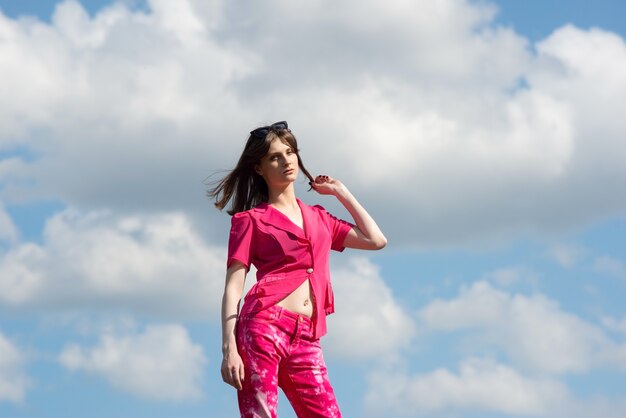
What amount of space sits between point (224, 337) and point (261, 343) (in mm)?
254

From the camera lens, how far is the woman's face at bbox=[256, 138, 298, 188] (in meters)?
7.07

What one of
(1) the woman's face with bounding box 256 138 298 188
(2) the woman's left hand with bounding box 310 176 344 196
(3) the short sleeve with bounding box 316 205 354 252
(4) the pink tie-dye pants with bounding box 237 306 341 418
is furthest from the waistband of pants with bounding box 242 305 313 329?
(2) the woman's left hand with bounding box 310 176 344 196

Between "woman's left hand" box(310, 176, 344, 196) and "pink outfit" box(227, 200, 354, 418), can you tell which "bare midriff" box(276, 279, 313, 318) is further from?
"woman's left hand" box(310, 176, 344, 196)

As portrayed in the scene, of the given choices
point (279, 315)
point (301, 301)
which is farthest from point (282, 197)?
point (279, 315)

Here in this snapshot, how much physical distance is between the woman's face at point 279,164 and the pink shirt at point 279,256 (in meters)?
0.21

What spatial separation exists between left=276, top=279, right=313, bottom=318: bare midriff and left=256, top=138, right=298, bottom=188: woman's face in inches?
28.2

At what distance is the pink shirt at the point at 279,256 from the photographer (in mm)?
6805

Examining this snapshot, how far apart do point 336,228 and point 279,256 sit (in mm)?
577

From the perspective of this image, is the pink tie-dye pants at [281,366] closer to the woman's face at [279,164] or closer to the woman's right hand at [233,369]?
the woman's right hand at [233,369]

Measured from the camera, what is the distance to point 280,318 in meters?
6.73

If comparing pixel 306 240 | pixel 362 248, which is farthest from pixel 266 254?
pixel 362 248

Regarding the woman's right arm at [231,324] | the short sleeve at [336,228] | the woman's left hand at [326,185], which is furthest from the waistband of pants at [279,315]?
the woman's left hand at [326,185]

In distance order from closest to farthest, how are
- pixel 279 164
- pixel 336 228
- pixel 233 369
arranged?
pixel 233 369 → pixel 279 164 → pixel 336 228

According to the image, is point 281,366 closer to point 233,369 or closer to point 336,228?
point 233,369
